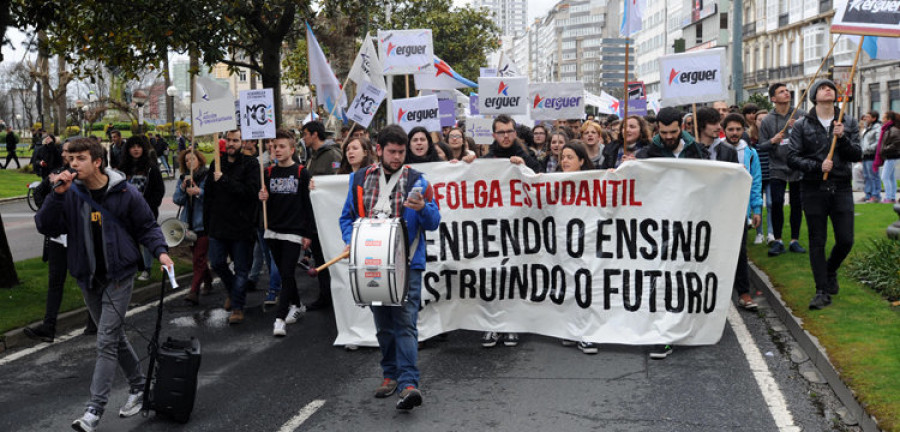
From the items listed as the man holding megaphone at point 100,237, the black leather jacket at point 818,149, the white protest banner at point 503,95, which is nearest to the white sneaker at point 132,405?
the man holding megaphone at point 100,237

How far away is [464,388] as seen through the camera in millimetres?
6543

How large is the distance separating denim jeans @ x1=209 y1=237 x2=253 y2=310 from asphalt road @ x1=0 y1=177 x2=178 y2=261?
21.3 feet

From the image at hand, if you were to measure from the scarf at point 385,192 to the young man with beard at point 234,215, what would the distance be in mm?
3247

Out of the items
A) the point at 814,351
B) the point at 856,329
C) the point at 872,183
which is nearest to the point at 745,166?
the point at 856,329

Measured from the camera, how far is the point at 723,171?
7.34 metres

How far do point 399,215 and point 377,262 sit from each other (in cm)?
52

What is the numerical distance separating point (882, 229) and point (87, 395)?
35.2ft

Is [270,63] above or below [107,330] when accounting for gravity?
above

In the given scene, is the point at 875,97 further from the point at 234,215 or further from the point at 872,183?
the point at 234,215

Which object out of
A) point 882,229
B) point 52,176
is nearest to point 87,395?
point 52,176

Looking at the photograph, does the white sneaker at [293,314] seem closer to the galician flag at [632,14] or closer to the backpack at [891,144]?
the galician flag at [632,14]

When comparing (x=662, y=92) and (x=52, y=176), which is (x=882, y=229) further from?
(x=52, y=176)

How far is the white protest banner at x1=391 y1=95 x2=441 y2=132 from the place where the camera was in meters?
12.5

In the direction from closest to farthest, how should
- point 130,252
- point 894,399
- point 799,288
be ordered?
point 894,399, point 130,252, point 799,288
